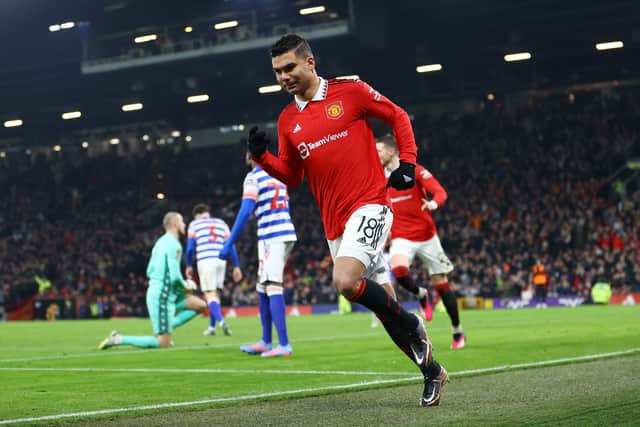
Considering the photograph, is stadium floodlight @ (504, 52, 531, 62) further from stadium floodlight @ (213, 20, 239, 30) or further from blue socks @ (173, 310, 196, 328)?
blue socks @ (173, 310, 196, 328)

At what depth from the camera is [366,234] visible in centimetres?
588

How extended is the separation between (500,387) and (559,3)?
26.8 meters

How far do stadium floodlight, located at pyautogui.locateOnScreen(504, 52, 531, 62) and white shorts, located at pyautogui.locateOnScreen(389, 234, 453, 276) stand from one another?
89.2ft

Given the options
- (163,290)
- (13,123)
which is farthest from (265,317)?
(13,123)

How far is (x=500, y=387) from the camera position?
6.61 meters

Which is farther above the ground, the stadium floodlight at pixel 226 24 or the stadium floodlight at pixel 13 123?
the stadium floodlight at pixel 13 123

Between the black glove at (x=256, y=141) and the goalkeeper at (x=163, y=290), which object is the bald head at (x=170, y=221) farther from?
the black glove at (x=256, y=141)

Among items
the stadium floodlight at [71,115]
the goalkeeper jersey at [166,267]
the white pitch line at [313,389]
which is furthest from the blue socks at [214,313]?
the stadium floodlight at [71,115]

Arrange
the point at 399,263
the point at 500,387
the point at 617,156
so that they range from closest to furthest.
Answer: the point at 500,387, the point at 399,263, the point at 617,156

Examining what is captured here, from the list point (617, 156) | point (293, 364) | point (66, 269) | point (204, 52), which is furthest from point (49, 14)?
point (293, 364)

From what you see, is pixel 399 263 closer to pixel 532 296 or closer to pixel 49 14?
pixel 532 296

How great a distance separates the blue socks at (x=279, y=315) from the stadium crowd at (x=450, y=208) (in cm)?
2042

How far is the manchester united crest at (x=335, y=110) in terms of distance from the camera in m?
6.09

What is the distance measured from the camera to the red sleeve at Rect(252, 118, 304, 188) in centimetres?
624
